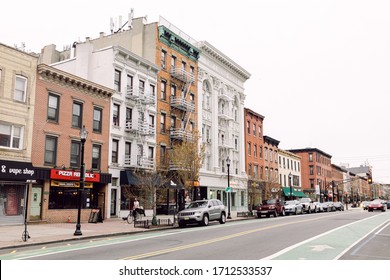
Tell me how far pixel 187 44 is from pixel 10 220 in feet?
87.2

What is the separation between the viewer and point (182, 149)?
32.2 metres

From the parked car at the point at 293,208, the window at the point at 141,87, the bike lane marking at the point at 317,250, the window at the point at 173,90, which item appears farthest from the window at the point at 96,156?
the parked car at the point at 293,208

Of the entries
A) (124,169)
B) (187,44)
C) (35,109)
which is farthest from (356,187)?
(35,109)

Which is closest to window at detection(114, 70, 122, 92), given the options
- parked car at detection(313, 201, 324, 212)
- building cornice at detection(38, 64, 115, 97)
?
building cornice at detection(38, 64, 115, 97)

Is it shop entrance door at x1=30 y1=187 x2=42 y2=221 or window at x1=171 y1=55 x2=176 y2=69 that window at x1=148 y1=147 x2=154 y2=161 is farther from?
shop entrance door at x1=30 y1=187 x2=42 y2=221

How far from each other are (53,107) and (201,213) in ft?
42.6

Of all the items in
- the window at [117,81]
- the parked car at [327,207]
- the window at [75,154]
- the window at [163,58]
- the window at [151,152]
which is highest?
the window at [163,58]

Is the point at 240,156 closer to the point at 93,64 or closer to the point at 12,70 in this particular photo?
the point at 93,64

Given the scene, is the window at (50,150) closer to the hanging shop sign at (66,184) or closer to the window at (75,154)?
the hanging shop sign at (66,184)

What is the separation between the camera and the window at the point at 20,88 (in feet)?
80.3

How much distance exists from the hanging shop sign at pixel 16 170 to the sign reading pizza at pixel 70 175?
67.1 inches

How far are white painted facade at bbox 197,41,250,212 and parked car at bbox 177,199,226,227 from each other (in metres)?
16.8

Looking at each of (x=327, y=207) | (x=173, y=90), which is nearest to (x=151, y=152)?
(x=173, y=90)

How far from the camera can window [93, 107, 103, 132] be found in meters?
30.3
